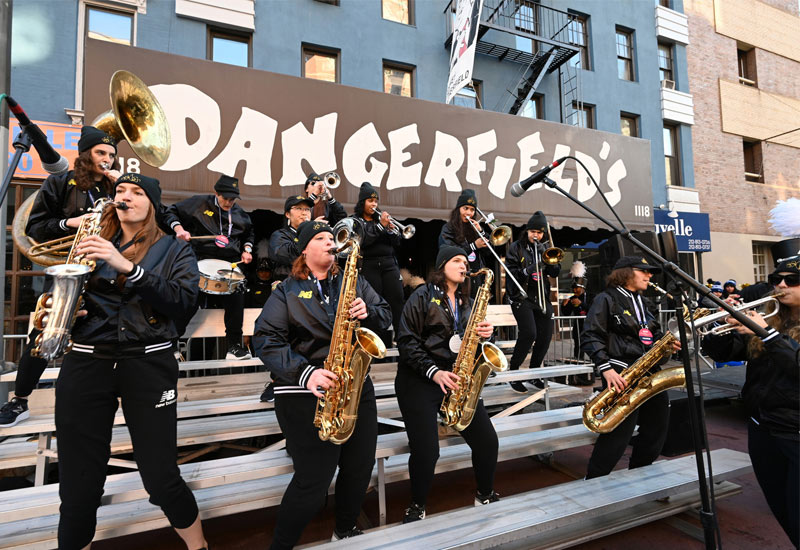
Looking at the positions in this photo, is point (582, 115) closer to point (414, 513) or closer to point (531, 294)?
point (531, 294)

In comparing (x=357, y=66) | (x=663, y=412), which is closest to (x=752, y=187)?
(x=357, y=66)

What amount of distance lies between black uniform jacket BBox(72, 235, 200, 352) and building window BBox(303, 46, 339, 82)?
8917 millimetres

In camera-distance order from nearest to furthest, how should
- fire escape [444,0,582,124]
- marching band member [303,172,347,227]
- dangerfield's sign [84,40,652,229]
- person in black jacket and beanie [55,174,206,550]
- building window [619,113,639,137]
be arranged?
1. person in black jacket and beanie [55,174,206,550]
2. marching band member [303,172,347,227]
3. dangerfield's sign [84,40,652,229]
4. fire escape [444,0,582,124]
5. building window [619,113,639,137]

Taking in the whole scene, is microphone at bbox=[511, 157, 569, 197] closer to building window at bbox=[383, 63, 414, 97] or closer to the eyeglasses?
the eyeglasses

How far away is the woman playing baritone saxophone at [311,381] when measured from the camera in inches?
98.7

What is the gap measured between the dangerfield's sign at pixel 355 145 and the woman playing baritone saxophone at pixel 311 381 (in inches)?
157

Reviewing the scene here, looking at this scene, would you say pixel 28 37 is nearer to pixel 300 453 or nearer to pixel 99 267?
pixel 99 267

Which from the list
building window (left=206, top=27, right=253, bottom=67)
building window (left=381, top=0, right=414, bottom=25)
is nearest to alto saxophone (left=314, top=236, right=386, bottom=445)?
building window (left=206, top=27, right=253, bottom=67)

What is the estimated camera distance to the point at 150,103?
12.2 feet

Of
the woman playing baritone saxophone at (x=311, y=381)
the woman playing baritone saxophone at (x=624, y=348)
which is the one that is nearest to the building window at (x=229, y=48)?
the woman playing baritone saxophone at (x=311, y=381)

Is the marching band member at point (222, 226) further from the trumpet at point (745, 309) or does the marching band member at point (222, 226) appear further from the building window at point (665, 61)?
the building window at point (665, 61)

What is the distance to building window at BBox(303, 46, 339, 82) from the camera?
32.9 feet

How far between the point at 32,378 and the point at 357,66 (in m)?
9.33

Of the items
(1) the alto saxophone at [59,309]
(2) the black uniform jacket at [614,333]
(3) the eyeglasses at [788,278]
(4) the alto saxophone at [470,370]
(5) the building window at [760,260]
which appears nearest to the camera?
(1) the alto saxophone at [59,309]
